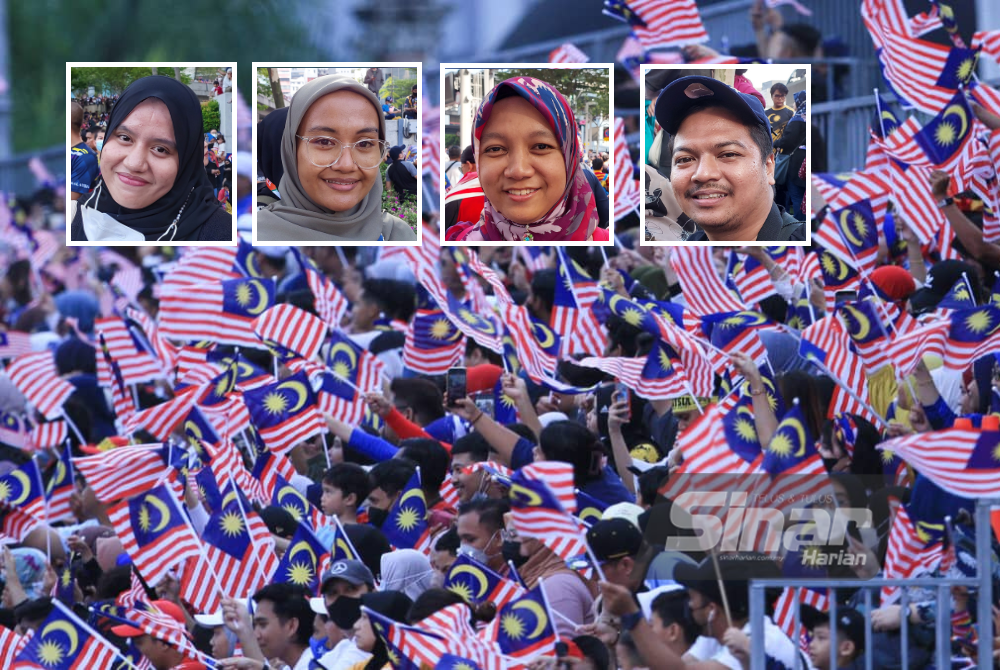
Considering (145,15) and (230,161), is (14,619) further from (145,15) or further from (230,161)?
(145,15)

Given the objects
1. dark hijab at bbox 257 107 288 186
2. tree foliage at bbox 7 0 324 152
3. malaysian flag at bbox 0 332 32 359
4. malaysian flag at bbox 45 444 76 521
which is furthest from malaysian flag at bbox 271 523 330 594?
tree foliage at bbox 7 0 324 152

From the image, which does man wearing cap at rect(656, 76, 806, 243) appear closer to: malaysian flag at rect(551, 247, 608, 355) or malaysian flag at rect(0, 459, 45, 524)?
malaysian flag at rect(551, 247, 608, 355)

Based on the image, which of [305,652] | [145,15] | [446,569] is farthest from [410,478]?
[145,15]

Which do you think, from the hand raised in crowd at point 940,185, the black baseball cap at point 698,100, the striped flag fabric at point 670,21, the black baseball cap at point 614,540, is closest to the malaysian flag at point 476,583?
the black baseball cap at point 614,540

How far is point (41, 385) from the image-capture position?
758 cm

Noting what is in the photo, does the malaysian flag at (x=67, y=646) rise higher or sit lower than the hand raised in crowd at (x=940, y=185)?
lower

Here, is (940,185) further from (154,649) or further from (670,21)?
(154,649)

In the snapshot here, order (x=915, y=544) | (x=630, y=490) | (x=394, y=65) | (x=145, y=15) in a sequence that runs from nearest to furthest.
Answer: (x=394, y=65) → (x=915, y=544) → (x=630, y=490) → (x=145, y=15)

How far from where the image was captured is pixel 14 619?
6430mm

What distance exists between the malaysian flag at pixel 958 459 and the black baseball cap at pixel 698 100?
1.25 m

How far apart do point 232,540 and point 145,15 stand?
9351mm

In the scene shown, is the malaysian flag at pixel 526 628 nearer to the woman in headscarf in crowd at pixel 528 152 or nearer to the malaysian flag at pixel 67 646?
the woman in headscarf in crowd at pixel 528 152

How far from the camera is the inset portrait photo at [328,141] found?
4863 millimetres

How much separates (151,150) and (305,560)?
1928 mm
